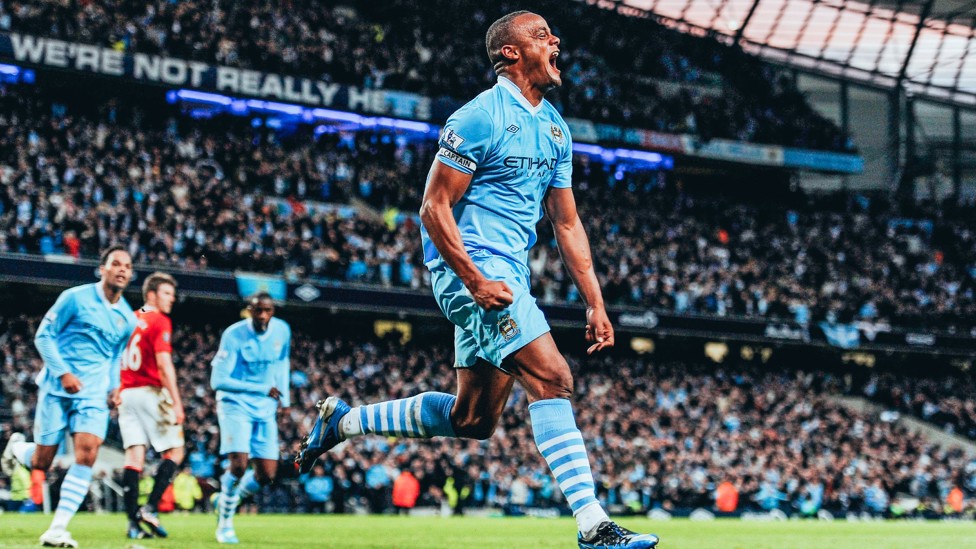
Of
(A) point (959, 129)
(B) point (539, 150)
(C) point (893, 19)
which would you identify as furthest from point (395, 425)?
(A) point (959, 129)

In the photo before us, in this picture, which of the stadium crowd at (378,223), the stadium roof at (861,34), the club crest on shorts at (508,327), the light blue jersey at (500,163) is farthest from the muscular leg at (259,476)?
the stadium roof at (861,34)

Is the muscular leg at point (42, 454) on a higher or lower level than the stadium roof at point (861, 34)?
lower

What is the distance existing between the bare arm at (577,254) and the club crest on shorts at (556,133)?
0.33 m

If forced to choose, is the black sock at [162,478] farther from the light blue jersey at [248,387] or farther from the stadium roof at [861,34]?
the stadium roof at [861,34]

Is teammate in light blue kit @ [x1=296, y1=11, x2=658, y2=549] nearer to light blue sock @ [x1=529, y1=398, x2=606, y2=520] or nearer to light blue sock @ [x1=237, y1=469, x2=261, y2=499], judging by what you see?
light blue sock @ [x1=529, y1=398, x2=606, y2=520]

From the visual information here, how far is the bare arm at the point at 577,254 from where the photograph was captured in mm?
6348

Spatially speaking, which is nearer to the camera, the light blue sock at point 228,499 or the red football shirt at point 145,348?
the red football shirt at point 145,348

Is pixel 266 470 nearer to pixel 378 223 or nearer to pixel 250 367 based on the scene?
pixel 250 367

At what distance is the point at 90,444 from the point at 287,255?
2295 centimetres

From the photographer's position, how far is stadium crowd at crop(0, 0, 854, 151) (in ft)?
117

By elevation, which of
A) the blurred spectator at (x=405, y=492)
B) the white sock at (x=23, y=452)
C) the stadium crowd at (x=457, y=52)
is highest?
the stadium crowd at (x=457, y=52)

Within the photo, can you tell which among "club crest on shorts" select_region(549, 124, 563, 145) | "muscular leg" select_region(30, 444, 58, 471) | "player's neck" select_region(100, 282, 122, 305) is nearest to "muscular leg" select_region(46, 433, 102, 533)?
"muscular leg" select_region(30, 444, 58, 471)

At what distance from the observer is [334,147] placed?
137ft

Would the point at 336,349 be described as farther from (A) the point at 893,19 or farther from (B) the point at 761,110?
(A) the point at 893,19
